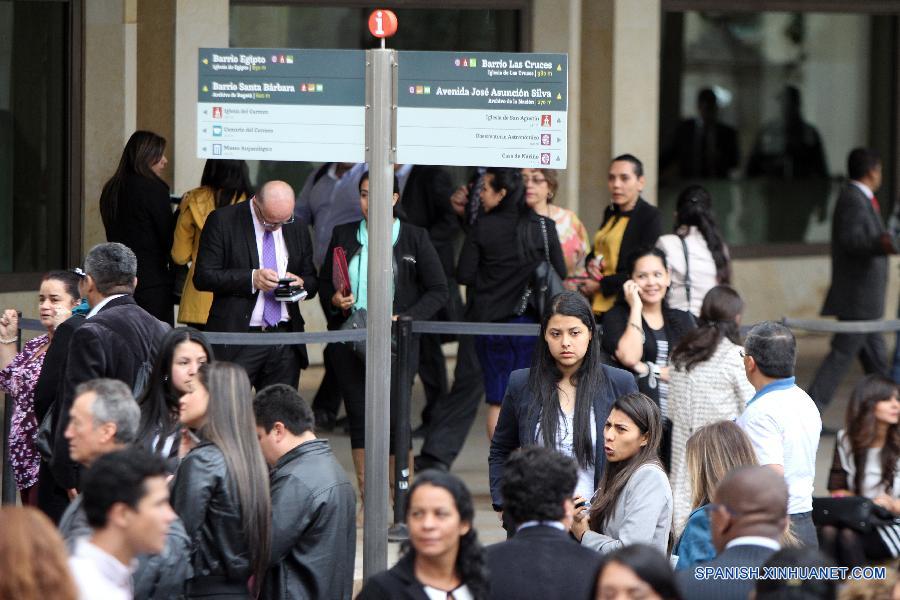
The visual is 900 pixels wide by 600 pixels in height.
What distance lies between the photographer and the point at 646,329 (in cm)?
774

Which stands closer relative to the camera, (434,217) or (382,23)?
(382,23)

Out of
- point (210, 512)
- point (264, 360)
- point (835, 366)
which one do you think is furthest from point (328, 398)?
point (210, 512)

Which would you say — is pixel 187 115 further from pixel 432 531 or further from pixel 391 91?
pixel 432 531

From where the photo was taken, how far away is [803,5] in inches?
492

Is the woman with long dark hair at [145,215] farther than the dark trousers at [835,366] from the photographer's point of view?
No

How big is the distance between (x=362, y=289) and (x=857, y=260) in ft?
13.3

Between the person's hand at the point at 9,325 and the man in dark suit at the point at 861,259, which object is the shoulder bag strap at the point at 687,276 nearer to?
the man in dark suit at the point at 861,259

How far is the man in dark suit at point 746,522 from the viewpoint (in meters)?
4.48

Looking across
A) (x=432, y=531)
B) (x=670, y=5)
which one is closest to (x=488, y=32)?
(x=670, y=5)

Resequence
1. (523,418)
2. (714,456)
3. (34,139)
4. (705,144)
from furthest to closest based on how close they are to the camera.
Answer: (705,144) → (34,139) → (523,418) → (714,456)

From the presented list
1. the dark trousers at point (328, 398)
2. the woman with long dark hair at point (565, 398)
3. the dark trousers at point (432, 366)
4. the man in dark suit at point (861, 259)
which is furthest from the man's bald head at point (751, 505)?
the man in dark suit at point (861, 259)

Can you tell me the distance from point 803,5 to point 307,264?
19.3ft

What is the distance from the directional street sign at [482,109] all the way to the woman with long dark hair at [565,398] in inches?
24.6

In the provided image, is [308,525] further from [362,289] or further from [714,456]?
[362,289]
